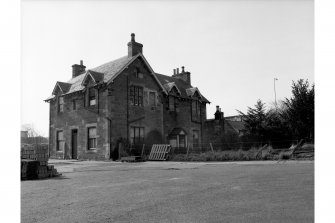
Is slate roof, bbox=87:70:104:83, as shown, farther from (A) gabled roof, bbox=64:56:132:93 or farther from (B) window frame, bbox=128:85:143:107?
(B) window frame, bbox=128:85:143:107

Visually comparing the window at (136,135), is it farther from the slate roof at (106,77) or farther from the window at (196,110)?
the window at (196,110)

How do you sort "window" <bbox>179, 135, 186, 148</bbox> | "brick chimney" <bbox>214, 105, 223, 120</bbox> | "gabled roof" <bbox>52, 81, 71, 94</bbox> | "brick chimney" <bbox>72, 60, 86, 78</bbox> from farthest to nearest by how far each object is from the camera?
1. "brick chimney" <bbox>214, 105, 223, 120</bbox>
2. "brick chimney" <bbox>72, 60, 86, 78</bbox>
3. "window" <bbox>179, 135, 186, 148</bbox>
4. "gabled roof" <bbox>52, 81, 71, 94</bbox>

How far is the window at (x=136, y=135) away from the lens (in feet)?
88.9

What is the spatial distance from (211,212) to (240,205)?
0.84 meters

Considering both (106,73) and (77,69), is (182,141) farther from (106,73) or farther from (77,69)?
(77,69)

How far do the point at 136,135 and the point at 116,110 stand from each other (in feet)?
10.2

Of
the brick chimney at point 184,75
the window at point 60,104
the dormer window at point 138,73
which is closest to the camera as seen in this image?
the dormer window at point 138,73

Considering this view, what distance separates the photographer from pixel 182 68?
39.8 m

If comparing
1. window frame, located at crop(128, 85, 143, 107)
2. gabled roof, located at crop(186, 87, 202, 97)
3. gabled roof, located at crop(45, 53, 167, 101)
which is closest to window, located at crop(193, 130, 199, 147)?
gabled roof, located at crop(186, 87, 202, 97)

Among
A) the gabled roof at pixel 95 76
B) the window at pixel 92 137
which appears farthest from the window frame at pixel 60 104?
the window at pixel 92 137

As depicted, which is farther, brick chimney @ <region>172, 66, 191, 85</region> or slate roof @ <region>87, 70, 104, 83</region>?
brick chimney @ <region>172, 66, 191, 85</region>

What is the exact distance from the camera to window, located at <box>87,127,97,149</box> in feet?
86.7

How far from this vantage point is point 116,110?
25.7 meters

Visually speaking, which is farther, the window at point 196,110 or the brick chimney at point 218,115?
the brick chimney at point 218,115
